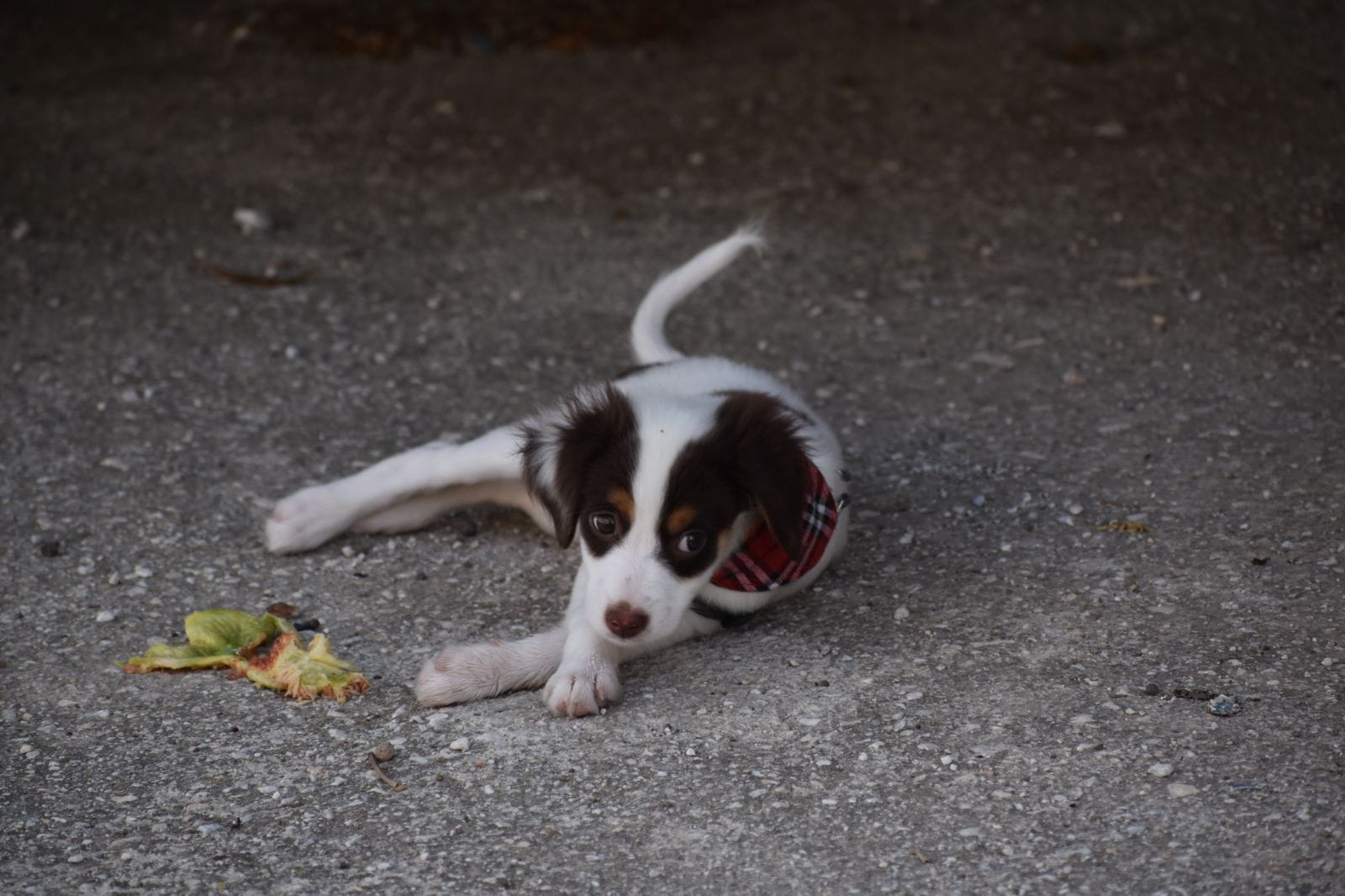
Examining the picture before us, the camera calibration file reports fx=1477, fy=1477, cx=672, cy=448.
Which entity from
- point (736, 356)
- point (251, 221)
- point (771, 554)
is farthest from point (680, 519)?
point (251, 221)

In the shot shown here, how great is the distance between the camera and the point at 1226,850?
271 cm

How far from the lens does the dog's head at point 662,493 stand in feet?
10.3

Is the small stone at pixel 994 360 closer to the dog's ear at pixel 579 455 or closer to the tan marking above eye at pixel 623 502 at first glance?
the dog's ear at pixel 579 455

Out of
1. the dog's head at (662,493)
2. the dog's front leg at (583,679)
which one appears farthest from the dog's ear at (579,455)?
the dog's front leg at (583,679)

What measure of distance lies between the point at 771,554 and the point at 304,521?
1.36 metres

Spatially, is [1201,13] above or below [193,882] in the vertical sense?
above

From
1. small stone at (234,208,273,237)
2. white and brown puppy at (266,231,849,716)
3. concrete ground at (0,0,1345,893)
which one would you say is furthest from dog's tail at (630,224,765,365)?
small stone at (234,208,273,237)

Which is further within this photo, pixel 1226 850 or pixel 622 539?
pixel 622 539

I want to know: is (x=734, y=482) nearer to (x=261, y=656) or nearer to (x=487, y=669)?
(x=487, y=669)

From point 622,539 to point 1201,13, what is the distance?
21.0 ft

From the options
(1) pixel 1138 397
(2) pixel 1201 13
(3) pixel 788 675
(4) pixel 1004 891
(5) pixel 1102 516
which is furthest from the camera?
(2) pixel 1201 13

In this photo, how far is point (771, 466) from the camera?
3223 mm

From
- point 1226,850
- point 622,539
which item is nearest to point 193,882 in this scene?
point 622,539

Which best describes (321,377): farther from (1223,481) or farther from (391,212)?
(1223,481)
